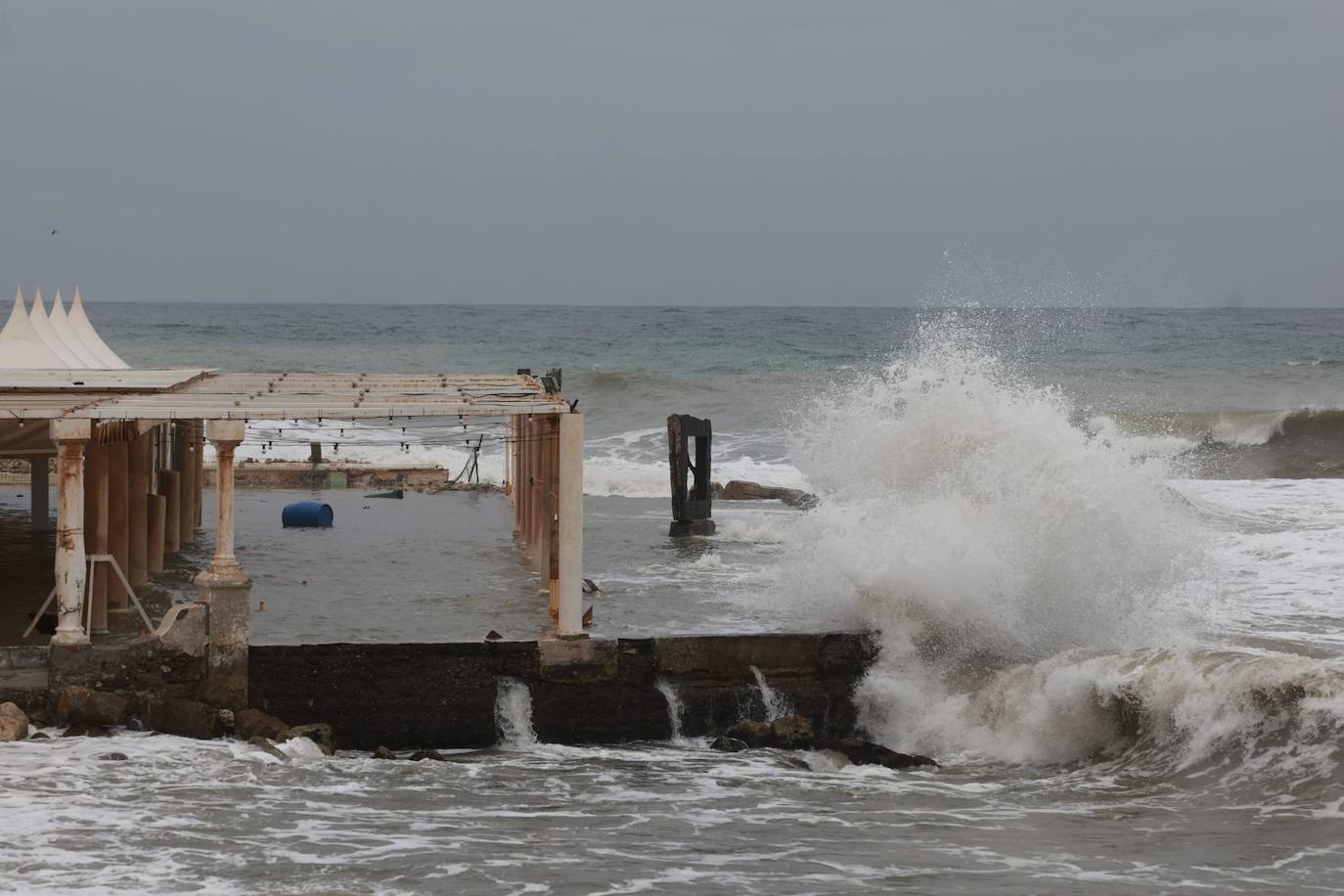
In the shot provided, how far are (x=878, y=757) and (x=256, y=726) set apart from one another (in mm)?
5323

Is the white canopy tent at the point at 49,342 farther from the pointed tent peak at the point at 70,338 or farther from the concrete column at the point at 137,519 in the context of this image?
the concrete column at the point at 137,519

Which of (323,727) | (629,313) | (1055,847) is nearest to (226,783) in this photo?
(323,727)

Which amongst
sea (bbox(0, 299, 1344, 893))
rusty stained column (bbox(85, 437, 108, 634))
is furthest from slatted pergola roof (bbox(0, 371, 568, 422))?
sea (bbox(0, 299, 1344, 893))

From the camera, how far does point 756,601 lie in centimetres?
1784

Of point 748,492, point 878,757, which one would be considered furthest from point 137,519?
point 748,492

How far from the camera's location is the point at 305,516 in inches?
947

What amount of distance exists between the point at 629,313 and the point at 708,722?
116890 millimetres

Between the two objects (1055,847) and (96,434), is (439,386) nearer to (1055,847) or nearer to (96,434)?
(96,434)

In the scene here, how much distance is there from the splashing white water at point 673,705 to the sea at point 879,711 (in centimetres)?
28

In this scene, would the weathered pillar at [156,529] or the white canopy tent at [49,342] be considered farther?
the white canopy tent at [49,342]

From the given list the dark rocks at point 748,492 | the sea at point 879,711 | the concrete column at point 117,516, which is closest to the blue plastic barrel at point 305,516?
the sea at point 879,711

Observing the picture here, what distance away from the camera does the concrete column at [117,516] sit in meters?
16.7

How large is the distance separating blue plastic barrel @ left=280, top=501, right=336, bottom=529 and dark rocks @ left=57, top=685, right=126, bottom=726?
1019 centimetres

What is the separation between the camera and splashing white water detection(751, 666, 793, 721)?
1509 cm
